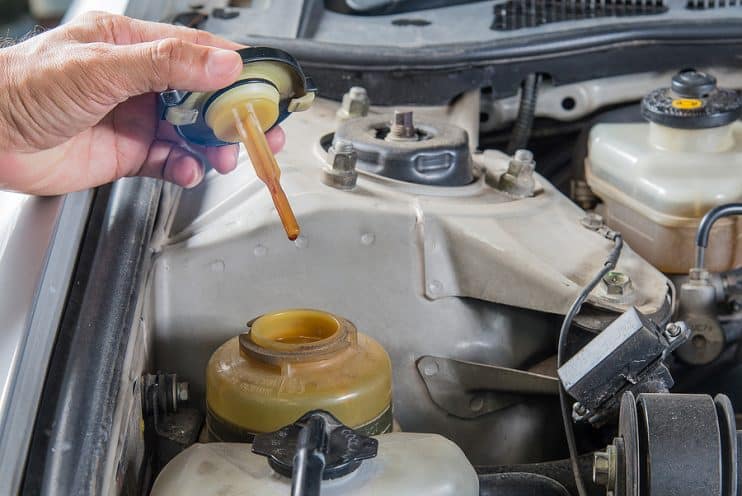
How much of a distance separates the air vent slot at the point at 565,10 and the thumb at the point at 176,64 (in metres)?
0.95

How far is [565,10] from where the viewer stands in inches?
67.3

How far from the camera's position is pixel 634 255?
47.5 inches

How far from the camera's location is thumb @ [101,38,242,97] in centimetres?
80

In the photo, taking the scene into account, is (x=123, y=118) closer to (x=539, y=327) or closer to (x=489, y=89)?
(x=539, y=327)

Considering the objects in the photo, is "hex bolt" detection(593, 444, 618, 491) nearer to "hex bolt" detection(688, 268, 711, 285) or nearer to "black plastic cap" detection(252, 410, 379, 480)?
"black plastic cap" detection(252, 410, 379, 480)

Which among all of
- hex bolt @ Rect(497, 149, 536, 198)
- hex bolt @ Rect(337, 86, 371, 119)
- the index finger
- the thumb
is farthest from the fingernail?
hex bolt @ Rect(337, 86, 371, 119)

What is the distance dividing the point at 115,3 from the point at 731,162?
886 millimetres

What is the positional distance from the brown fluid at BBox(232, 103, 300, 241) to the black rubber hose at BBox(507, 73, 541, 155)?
779 mm

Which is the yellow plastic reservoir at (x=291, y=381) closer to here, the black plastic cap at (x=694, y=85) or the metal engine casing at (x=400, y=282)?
the metal engine casing at (x=400, y=282)

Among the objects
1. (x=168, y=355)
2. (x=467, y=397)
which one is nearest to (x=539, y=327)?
(x=467, y=397)

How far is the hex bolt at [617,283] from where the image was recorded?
109 centimetres

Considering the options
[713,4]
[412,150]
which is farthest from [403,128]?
[713,4]

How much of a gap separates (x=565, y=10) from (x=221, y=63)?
1048 mm

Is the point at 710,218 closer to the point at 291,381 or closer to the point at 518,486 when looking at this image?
the point at 518,486
